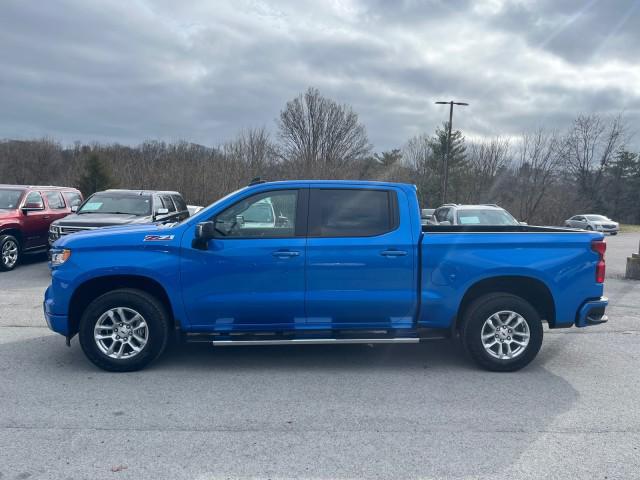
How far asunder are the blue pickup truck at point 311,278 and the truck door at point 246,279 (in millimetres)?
10

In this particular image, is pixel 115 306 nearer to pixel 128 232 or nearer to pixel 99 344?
pixel 99 344

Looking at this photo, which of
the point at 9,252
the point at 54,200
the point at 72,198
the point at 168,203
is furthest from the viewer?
the point at 72,198

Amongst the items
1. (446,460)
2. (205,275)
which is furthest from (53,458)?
(446,460)

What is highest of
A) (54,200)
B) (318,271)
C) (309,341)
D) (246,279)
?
(54,200)

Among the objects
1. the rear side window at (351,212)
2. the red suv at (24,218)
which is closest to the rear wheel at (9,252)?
the red suv at (24,218)

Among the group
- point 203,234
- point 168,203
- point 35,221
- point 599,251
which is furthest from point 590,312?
point 35,221

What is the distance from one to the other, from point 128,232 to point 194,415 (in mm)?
2069

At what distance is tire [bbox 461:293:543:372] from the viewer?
5.17 meters

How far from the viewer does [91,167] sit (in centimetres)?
2922

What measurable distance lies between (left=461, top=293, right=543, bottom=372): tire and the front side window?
6.94 feet

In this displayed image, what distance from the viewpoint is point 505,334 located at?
5227 mm

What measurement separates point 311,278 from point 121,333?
6.59 ft

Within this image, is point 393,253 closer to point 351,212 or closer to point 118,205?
point 351,212

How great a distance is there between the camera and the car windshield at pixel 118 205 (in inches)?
451
